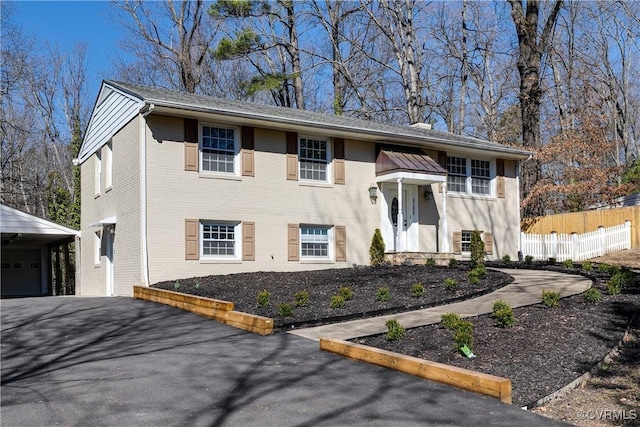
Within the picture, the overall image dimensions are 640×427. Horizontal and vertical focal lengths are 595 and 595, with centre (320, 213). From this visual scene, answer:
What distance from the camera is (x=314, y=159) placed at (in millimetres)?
16641

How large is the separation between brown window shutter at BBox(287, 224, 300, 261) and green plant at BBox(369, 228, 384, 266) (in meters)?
2.29

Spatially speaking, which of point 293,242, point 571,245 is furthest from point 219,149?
point 571,245

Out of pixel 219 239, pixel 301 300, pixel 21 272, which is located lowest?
pixel 21 272

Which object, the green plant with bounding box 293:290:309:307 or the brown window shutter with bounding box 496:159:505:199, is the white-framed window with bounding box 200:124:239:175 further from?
the brown window shutter with bounding box 496:159:505:199

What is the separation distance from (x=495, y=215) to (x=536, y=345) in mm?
13784

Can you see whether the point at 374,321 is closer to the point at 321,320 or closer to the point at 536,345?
the point at 321,320

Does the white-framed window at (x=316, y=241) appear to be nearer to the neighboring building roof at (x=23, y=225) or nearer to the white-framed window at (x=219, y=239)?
the white-framed window at (x=219, y=239)

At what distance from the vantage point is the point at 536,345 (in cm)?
682

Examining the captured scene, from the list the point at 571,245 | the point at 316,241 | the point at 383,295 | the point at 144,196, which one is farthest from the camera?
the point at 571,245

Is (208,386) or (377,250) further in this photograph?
(377,250)

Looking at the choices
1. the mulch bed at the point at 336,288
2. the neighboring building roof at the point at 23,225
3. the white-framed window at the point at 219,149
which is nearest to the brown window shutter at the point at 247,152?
the white-framed window at the point at 219,149

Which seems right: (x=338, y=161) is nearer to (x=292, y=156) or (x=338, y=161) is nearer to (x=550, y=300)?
(x=292, y=156)

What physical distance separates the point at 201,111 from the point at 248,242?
3458mm

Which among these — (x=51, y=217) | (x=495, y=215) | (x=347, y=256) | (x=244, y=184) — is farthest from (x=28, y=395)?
(x=51, y=217)
